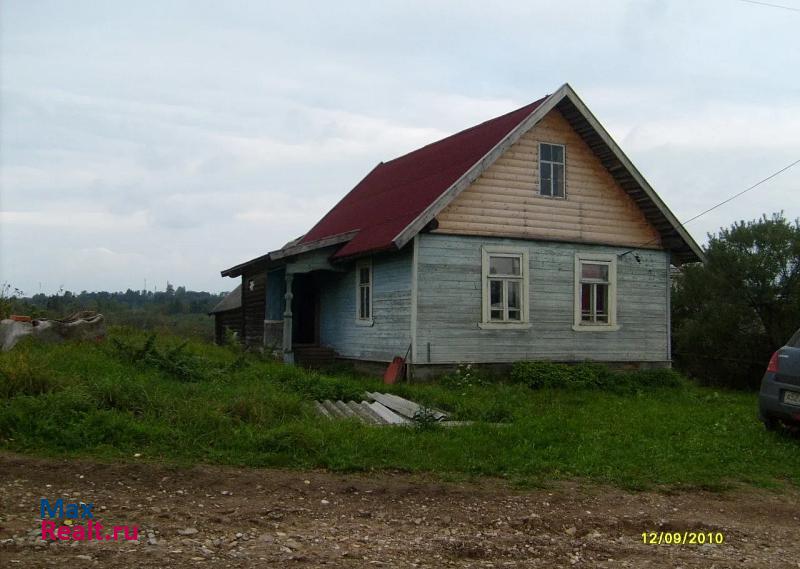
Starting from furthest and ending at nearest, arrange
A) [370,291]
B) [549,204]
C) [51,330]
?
[370,291] < [549,204] < [51,330]

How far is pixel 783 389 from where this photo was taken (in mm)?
10008

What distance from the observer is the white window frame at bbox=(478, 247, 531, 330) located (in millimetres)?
15797

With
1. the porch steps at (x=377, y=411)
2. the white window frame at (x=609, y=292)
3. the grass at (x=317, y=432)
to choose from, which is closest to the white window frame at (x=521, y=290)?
the white window frame at (x=609, y=292)

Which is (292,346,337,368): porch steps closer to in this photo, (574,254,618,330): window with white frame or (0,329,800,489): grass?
(0,329,800,489): grass

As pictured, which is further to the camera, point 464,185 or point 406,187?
point 406,187

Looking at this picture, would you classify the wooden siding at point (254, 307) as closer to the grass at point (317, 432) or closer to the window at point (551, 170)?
the window at point (551, 170)

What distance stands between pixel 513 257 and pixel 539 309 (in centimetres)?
127

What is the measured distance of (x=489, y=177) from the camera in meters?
15.9

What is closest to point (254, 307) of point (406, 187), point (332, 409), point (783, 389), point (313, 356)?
point (313, 356)

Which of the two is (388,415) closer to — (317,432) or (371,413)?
(371,413)

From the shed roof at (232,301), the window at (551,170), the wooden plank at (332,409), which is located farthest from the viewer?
the shed roof at (232,301)

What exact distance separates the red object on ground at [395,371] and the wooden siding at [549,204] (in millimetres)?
2789

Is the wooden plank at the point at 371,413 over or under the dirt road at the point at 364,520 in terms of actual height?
over

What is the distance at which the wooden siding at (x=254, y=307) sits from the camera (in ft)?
→ 69.7
